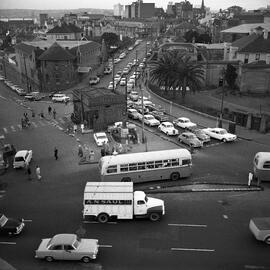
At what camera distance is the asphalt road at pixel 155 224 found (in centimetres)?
2050

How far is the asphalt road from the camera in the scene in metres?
20.5

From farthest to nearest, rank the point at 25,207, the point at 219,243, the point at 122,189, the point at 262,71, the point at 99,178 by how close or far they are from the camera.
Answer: the point at 262,71
the point at 99,178
the point at 25,207
the point at 122,189
the point at 219,243

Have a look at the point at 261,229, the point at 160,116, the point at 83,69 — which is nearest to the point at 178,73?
the point at 160,116

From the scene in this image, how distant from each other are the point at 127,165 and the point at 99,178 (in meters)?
3.53

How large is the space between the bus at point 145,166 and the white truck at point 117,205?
510 centimetres

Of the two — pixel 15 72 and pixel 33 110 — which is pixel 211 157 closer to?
pixel 33 110

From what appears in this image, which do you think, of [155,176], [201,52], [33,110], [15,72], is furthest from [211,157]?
[15,72]

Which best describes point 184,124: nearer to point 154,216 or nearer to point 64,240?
point 154,216

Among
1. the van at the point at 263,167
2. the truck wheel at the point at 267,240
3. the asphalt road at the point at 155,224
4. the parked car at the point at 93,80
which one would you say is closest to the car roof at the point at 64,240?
the asphalt road at the point at 155,224

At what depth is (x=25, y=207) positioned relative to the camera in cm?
2691

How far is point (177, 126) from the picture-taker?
4778cm

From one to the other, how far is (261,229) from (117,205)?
9.05 metres

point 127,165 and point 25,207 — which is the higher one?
point 127,165

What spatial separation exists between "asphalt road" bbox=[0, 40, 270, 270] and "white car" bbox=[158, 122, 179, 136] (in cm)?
694
